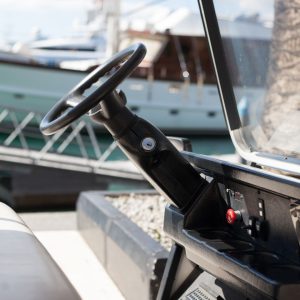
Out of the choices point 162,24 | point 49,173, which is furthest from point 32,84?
point 49,173

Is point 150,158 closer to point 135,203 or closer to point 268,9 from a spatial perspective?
point 268,9

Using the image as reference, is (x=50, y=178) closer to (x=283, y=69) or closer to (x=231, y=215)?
(x=283, y=69)

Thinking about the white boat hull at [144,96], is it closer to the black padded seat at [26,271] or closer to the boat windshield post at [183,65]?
the boat windshield post at [183,65]

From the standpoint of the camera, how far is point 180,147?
2637 mm

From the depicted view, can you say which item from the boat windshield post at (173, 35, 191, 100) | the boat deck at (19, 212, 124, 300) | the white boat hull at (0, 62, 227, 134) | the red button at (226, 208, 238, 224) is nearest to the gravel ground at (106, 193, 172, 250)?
the boat deck at (19, 212, 124, 300)

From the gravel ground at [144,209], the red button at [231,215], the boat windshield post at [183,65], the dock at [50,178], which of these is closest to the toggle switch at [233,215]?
the red button at [231,215]

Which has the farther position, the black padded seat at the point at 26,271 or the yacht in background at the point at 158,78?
the yacht in background at the point at 158,78

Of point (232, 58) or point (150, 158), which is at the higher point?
point (232, 58)

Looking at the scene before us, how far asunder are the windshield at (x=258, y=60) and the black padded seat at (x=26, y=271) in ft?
3.06

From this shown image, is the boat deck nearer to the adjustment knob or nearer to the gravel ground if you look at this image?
the gravel ground

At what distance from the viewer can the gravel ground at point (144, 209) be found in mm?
4651

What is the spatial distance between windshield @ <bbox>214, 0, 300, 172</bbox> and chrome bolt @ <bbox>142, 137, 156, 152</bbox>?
0.46 m

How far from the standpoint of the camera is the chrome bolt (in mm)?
2277

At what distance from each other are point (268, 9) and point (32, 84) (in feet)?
55.4
